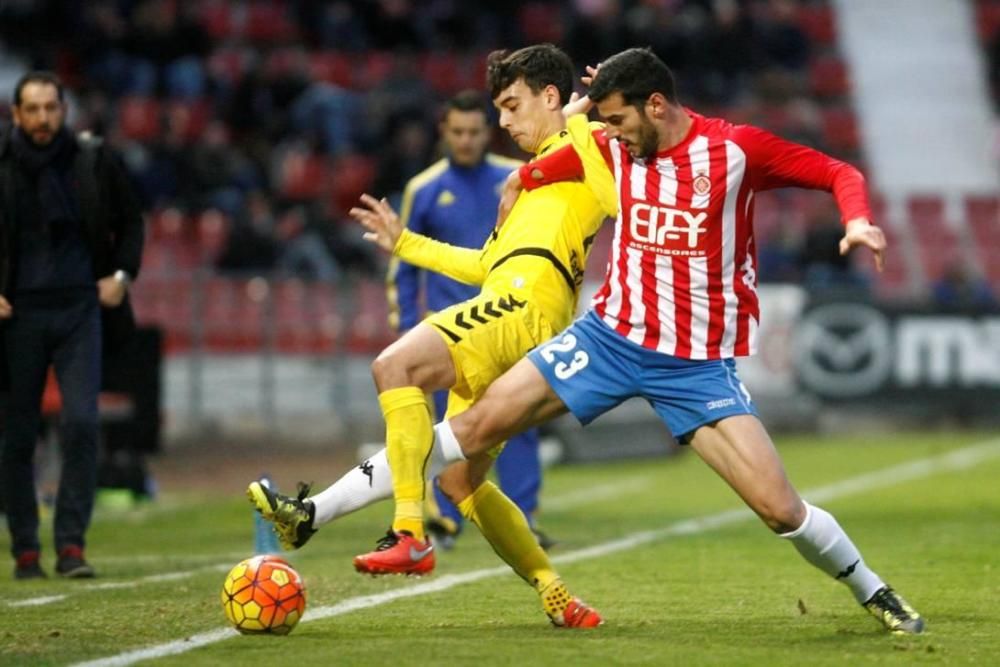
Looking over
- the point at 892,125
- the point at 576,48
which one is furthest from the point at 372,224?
the point at 892,125

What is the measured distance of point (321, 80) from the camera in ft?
84.5

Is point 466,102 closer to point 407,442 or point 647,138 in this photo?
point 647,138

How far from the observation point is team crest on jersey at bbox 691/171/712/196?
7051 millimetres

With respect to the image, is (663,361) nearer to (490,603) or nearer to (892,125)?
(490,603)

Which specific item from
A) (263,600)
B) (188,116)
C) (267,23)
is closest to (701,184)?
(263,600)

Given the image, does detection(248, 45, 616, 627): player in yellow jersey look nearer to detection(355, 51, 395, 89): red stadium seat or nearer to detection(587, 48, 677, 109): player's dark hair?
detection(587, 48, 677, 109): player's dark hair

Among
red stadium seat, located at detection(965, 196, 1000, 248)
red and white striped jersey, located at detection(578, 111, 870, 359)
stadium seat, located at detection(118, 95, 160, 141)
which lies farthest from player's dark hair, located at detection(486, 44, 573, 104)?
stadium seat, located at detection(118, 95, 160, 141)

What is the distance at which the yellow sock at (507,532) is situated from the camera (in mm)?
7402

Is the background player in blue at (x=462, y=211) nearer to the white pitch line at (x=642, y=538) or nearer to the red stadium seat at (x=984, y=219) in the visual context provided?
the white pitch line at (x=642, y=538)

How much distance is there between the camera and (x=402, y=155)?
902 inches

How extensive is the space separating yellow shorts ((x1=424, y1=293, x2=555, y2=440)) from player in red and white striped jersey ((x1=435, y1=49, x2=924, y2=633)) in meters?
0.28

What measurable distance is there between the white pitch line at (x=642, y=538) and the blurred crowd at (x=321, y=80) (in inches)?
278

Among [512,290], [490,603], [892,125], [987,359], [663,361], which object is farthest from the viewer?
[892,125]

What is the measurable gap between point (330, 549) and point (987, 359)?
12.1m
